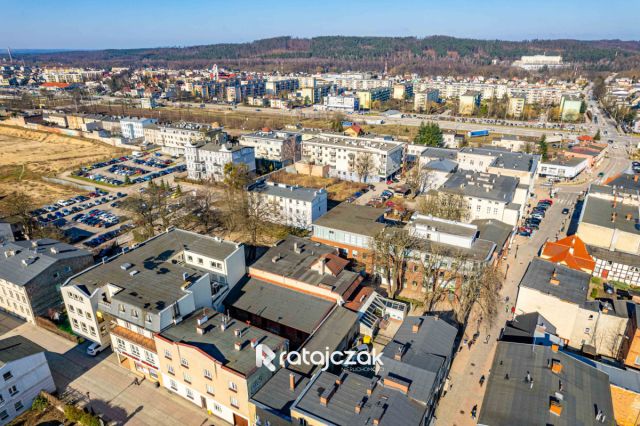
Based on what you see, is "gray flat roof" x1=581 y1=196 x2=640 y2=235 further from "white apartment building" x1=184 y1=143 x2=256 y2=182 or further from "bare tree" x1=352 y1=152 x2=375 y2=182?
"white apartment building" x1=184 y1=143 x2=256 y2=182

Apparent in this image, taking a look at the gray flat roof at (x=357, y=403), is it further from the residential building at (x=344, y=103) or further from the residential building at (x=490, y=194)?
the residential building at (x=344, y=103)

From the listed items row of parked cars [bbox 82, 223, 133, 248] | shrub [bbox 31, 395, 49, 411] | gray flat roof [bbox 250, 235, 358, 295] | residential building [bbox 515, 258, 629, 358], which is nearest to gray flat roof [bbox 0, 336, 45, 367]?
shrub [bbox 31, 395, 49, 411]

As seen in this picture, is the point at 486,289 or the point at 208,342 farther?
the point at 486,289

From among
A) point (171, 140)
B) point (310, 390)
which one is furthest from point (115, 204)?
A: point (310, 390)

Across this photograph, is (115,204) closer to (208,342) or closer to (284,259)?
(284,259)

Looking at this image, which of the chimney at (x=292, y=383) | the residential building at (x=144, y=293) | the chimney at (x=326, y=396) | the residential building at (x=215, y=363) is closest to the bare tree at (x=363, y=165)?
the residential building at (x=144, y=293)
